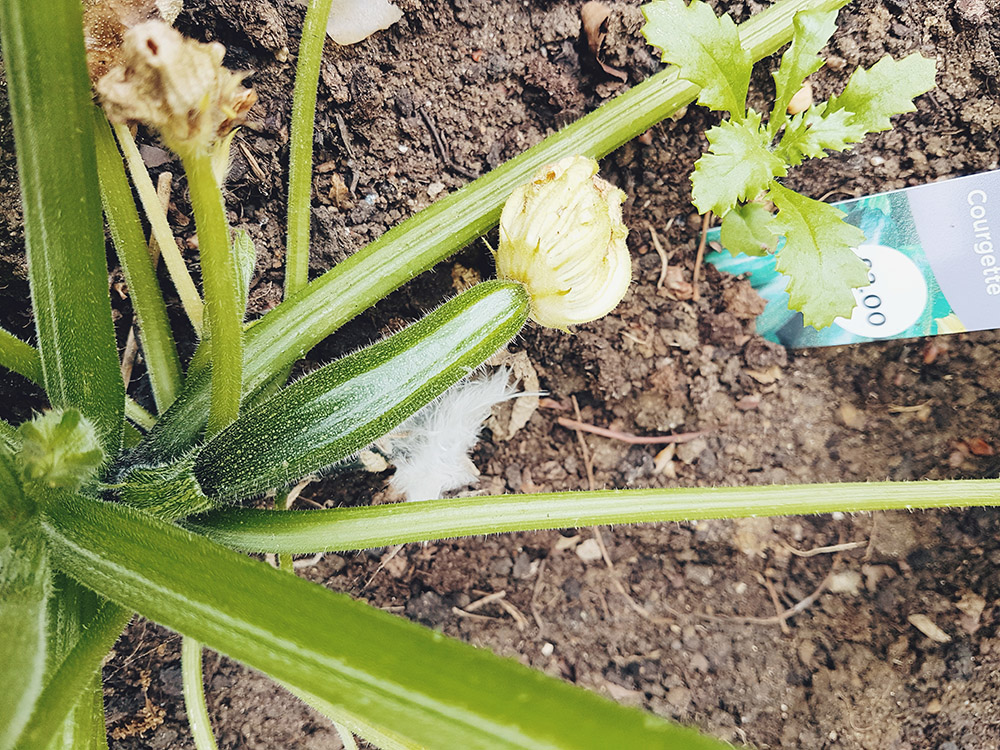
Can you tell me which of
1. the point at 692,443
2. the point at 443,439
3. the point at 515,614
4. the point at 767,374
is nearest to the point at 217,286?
the point at 443,439

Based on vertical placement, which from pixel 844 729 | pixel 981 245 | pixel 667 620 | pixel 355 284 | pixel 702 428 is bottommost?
pixel 844 729

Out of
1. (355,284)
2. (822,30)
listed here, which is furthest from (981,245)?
(355,284)

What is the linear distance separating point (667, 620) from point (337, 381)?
1158mm

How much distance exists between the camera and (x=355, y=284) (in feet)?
4.91

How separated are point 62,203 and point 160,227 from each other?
0.37m

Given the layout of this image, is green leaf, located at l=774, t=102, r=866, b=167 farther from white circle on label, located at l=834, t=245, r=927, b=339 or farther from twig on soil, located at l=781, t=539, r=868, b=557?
twig on soil, located at l=781, t=539, r=868, b=557

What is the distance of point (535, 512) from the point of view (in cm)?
140

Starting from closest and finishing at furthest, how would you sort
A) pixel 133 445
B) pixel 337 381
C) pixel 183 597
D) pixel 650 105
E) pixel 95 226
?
pixel 183 597
pixel 95 226
pixel 337 381
pixel 133 445
pixel 650 105

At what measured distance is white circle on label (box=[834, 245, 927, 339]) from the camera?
1.76 meters

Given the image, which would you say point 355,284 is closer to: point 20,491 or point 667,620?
point 20,491

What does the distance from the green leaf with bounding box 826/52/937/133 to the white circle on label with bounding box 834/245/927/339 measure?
0.36m

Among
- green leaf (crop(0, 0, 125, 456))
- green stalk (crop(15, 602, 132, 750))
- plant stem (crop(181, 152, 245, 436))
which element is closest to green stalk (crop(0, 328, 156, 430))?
green leaf (crop(0, 0, 125, 456))

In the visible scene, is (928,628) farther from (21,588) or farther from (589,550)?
(21,588)

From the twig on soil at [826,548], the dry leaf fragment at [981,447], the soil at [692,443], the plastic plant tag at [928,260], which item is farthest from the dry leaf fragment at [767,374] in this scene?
the dry leaf fragment at [981,447]
